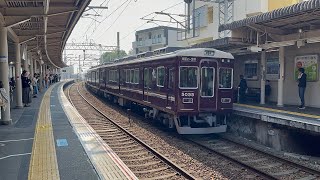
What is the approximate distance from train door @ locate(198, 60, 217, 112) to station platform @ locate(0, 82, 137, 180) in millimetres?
3954

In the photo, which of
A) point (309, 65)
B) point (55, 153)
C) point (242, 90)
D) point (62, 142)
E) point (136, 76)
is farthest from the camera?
point (242, 90)

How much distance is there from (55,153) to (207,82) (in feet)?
19.8

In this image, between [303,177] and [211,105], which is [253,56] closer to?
[211,105]

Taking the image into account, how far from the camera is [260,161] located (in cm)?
891

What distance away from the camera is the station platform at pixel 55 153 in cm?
616

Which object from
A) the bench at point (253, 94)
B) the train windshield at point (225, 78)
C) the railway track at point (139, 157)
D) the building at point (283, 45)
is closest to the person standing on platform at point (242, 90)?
the bench at point (253, 94)

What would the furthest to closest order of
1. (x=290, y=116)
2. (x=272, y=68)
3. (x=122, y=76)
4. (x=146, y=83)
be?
1. (x=122, y=76)
2. (x=272, y=68)
3. (x=146, y=83)
4. (x=290, y=116)

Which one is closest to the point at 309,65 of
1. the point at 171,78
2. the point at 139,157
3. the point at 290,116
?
the point at 290,116

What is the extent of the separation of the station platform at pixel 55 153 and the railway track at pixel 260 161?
335 centimetres

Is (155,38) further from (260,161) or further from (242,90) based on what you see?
(260,161)

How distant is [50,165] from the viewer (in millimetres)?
6527

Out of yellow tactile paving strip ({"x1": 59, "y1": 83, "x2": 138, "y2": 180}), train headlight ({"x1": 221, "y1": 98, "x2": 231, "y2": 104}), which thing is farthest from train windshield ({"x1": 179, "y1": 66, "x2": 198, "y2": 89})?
yellow tactile paving strip ({"x1": 59, "y1": 83, "x2": 138, "y2": 180})

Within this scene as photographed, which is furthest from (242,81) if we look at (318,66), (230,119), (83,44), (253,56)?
(83,44)

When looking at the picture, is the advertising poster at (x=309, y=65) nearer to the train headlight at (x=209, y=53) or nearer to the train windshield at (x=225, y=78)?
the train windshield at (x=225, y=78)
